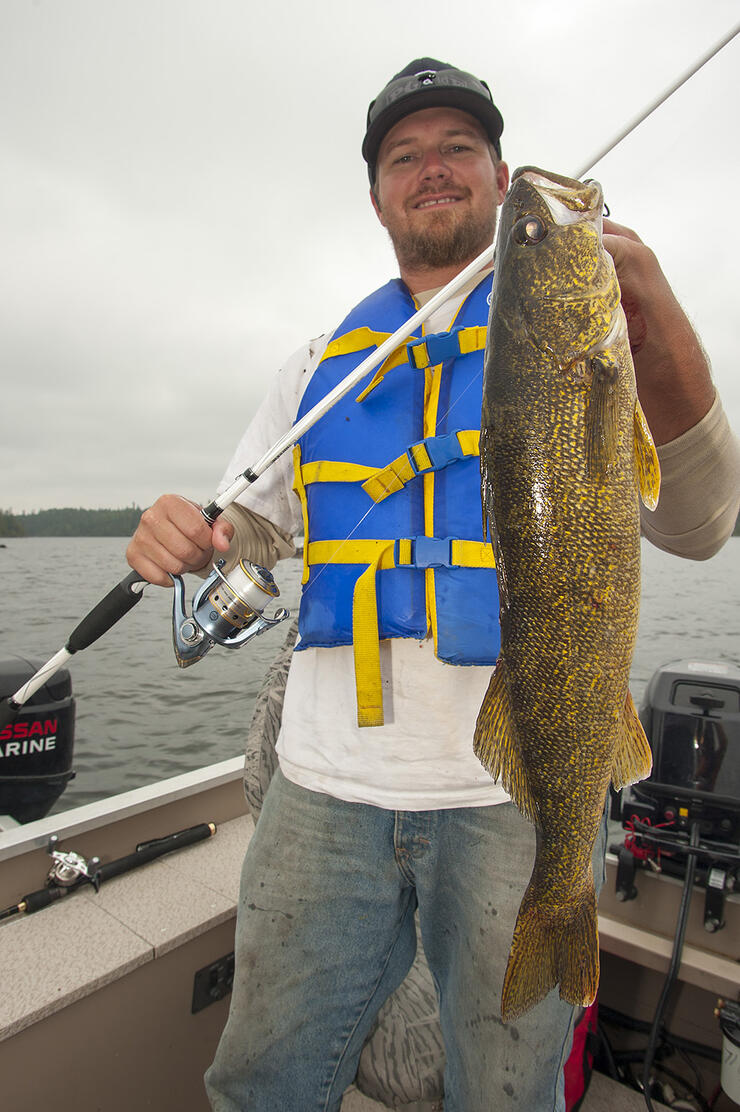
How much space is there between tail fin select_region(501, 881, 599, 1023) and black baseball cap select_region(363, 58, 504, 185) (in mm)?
2580

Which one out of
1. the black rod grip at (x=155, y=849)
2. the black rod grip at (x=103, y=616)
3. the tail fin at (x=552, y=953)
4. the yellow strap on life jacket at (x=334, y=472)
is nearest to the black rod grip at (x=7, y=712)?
the black rod grip at (x=103, y=616)

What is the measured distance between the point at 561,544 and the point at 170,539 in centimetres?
121

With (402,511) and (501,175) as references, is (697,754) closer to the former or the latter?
(402,511)

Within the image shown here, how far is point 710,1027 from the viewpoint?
3174 millimetres

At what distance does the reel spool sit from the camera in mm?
2186

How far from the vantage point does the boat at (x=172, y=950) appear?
2.40m

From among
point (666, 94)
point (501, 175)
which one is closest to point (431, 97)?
point (501, 175)

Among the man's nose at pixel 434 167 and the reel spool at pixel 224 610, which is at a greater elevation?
the man's nose at pixel 434 167

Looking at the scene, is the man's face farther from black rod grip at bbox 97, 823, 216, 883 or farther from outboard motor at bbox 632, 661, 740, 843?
black rod grip at bbox 97, 823, 216, 883

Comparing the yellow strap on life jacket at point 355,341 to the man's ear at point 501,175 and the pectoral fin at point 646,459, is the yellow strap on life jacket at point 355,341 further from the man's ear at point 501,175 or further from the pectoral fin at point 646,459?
the pectoral fin at point 646,459

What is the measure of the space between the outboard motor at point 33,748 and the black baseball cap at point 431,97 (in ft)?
11.3

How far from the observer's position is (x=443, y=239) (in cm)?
249

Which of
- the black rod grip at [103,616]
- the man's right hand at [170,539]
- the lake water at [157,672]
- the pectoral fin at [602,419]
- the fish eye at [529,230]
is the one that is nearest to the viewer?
the pectoral fin at [602,419]

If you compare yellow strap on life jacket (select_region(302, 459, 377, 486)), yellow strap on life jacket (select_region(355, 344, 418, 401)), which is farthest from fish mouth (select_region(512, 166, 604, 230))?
yellow strap on life jacket (select_region(302, 459, 377, 486))
